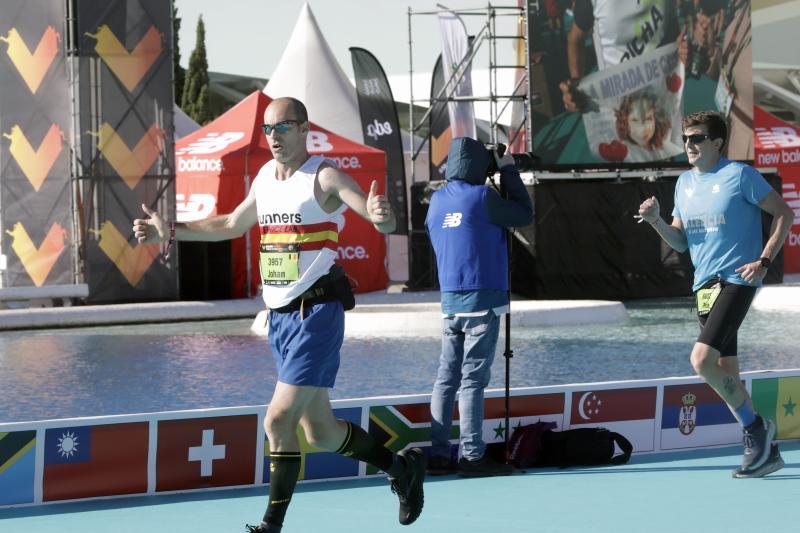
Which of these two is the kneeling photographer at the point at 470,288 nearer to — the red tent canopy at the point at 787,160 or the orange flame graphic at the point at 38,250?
the orange flame graphic at the point at 38,250

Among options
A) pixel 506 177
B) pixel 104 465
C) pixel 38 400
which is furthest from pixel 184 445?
pixel 38 400

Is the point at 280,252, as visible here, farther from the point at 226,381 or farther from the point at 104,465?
the point at 226,381

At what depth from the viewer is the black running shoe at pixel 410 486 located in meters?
5.69

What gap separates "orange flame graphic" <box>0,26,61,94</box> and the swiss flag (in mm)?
13757

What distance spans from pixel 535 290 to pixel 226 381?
894 centimetres

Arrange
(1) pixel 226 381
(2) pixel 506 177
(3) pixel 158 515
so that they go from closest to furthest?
1. (3) pixel 158 515
2. (2) pixel 506 177
3. (1) pixel 226 381

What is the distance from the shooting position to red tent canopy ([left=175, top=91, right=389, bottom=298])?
65.3 feet

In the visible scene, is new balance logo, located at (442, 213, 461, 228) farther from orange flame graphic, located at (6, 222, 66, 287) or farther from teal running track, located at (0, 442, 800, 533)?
orange flame graphic, located at (6, 222, 66, 287)

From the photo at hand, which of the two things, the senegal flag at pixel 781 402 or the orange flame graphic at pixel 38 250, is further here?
the orange flame graphic at pixel 38 250

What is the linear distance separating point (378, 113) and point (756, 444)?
18727 mm

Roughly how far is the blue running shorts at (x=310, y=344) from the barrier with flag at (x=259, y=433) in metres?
1.31

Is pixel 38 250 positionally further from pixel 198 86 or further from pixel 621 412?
pixel 198 86

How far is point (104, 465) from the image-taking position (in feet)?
20.9

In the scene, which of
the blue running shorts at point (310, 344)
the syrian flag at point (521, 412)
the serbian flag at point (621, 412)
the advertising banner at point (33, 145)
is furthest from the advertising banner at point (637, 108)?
the blue running shorts at point (310, 344)
